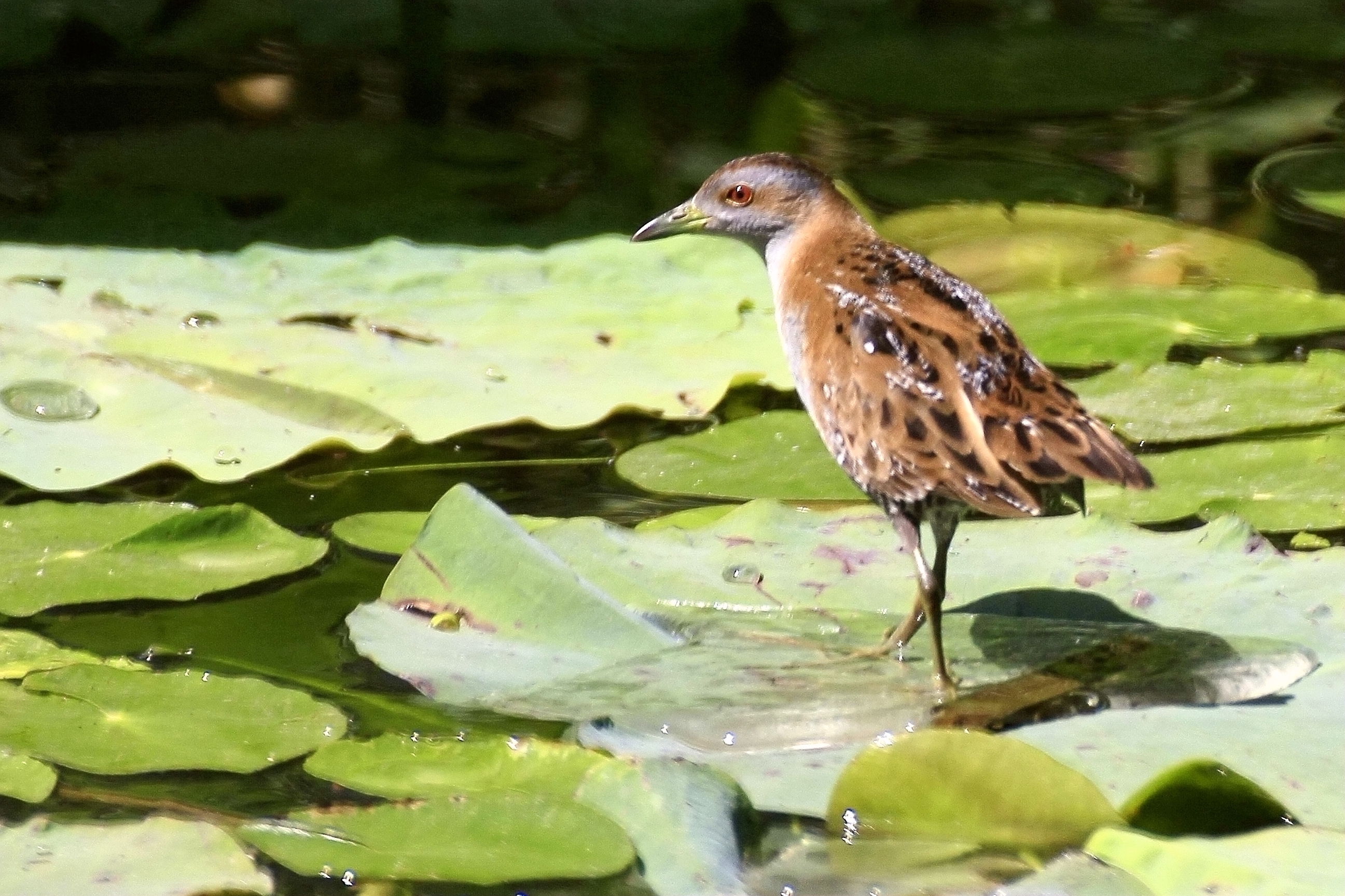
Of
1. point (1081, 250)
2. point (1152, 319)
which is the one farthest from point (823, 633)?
point (1081, 250)

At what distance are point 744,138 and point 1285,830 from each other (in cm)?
425

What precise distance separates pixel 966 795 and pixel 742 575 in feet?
3.00

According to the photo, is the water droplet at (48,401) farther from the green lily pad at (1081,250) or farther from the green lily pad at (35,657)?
the green lily pad at (1081,250)

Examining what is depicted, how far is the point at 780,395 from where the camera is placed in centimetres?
436

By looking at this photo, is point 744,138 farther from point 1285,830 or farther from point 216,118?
point 1285,830

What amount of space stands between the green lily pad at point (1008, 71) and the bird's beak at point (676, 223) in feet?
8.60

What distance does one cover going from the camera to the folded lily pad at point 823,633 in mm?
→ 2619

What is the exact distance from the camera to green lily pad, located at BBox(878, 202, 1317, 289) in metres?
4.85

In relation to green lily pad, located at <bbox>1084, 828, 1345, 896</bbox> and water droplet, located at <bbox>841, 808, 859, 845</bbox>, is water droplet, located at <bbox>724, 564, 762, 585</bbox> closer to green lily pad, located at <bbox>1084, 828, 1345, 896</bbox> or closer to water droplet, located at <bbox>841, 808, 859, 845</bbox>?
water droplet, located at <bbox>841, 808, 859, 845</bbox>

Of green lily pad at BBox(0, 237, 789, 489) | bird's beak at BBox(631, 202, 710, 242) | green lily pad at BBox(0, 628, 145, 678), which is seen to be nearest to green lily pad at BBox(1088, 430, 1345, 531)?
green lily pad at BBox(0, 237, 789, 489)

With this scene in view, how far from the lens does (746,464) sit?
3734mm

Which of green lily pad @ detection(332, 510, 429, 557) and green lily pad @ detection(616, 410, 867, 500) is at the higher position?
green lily pad @ detection(616, 410, 867, 500)

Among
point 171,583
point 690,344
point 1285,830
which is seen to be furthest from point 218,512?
point 1285,830

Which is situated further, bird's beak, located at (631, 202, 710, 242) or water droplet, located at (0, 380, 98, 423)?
bird's beak, located at (631, 202, 710, 242)
